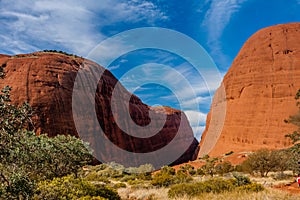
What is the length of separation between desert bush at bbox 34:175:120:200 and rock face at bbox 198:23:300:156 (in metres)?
41.3

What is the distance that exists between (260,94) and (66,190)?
49.9 metres

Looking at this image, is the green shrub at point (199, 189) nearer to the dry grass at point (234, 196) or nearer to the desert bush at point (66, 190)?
the dry grass at point (234, 196)

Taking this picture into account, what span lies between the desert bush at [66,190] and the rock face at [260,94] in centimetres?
4132

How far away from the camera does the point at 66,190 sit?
7250mm

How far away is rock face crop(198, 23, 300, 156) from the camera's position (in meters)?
45.8

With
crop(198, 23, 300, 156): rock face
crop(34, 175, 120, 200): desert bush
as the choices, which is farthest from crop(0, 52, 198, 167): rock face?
crop(34, 175, 120, 200): desert bush

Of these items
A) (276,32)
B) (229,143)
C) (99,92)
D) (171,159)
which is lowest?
(171,159)

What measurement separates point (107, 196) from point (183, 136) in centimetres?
8637

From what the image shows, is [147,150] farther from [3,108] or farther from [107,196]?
[3,108]

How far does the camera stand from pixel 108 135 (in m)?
49.9

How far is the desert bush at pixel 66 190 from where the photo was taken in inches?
249

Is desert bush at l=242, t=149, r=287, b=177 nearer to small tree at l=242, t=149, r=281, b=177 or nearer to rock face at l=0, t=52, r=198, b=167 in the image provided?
small tree at l=242, t=149, r=281, b=177

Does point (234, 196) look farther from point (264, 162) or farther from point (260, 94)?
point (260, 94)

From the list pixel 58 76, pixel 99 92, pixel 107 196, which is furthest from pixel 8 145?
pixel 99 92
